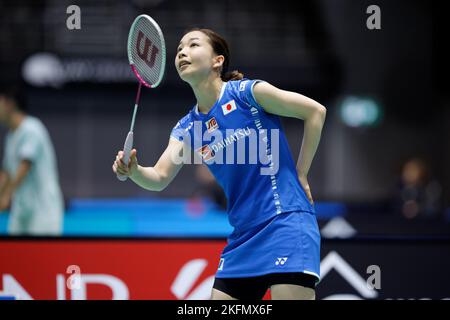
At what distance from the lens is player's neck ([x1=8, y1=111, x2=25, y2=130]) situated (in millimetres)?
6206

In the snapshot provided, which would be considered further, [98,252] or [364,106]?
[364,106]

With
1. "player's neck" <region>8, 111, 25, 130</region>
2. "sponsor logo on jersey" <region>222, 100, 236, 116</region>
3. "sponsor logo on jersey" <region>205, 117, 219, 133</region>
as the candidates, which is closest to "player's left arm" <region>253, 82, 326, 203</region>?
"sponsor logo on jersey" <region>222, 100, 236, 116</region>

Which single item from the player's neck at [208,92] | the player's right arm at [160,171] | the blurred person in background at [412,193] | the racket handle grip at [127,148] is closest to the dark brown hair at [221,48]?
the player's neck at [208,92]

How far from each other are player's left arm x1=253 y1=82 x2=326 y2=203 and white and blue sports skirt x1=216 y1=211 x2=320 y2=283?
0.82ft

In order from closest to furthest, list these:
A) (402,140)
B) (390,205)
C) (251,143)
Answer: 1. (251,143)
2. (390,205)
3. (402,140)

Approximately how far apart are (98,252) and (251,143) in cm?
167

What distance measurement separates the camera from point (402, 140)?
52.7 ft

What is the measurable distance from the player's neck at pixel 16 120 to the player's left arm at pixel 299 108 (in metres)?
3.42

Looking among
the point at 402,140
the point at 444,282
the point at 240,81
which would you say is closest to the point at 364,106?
the point at 402,140

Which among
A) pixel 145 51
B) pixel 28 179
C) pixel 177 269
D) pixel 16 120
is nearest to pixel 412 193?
pixel 28 179

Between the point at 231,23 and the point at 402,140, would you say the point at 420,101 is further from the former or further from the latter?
the point at 231,23

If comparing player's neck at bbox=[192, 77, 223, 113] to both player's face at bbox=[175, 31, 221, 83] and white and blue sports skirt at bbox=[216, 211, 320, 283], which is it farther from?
white and blue sports skirt at bbox=[216, 211, 320, 283]

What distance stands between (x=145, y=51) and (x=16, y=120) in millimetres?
2888

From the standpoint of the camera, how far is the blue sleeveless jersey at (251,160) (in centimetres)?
323
